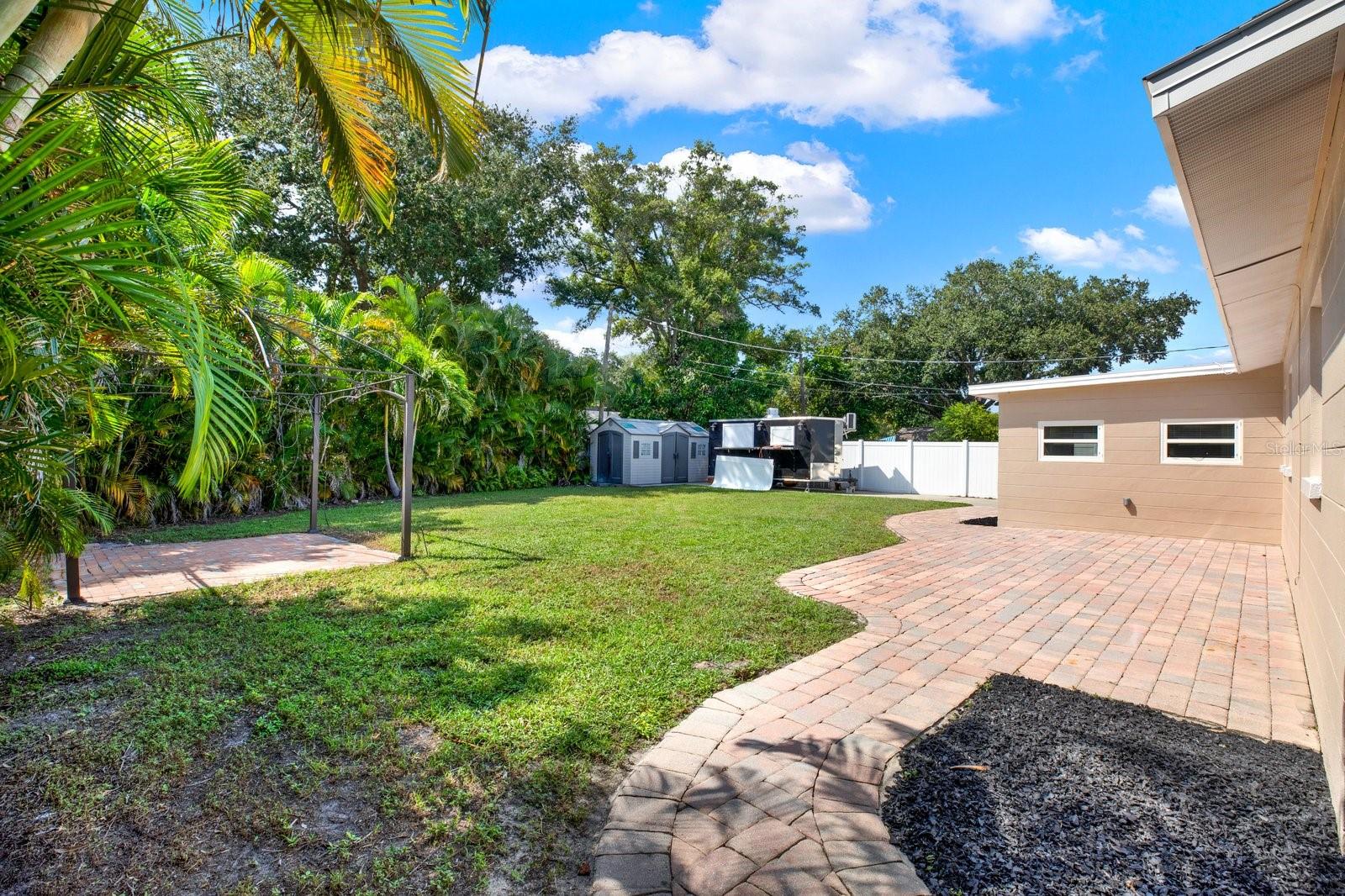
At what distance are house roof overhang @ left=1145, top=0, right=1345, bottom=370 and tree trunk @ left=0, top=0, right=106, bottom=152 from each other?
334 cm

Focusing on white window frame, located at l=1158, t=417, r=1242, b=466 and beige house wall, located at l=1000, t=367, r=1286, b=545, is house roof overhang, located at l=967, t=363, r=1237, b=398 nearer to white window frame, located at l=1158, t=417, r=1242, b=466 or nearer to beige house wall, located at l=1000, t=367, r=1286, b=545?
beige house wall, located at l=1000, t=367, r=1286, b=545

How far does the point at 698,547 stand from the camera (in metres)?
7.36

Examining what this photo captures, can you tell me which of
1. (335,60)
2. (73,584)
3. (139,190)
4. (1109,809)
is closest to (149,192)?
(139,190)

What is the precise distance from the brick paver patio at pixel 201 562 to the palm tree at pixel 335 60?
378 cm

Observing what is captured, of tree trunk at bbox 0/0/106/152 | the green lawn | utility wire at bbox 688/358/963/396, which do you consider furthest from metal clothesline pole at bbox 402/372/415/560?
utility wire at bbox 688/358/963/396

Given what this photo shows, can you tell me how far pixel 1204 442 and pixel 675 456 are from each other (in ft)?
43.0

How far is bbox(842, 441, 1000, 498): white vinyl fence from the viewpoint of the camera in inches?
588

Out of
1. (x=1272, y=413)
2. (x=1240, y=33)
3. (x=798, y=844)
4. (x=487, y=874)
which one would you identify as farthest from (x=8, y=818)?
(x=1272, y=413)

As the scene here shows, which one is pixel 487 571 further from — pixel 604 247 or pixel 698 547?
pixel 604 247

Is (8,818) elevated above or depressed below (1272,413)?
below

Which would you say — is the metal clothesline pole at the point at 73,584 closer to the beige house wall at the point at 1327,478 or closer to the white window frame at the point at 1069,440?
the beige house wall at the point at 1327,478

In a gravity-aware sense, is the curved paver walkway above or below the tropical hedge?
below

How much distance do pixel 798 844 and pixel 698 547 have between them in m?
5.38

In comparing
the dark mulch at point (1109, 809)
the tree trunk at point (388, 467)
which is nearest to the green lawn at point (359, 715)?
the dark mulch at point (1109, 809)
